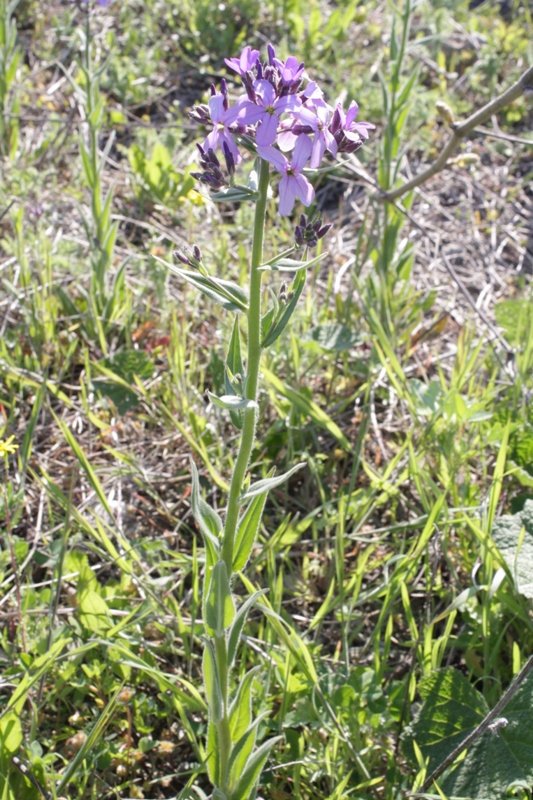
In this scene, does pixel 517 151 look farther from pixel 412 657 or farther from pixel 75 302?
pixel 412 657

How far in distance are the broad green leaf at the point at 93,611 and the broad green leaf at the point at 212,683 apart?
2.29 feet

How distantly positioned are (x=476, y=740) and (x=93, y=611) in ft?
4.17

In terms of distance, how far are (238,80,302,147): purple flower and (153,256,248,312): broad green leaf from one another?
338 mm

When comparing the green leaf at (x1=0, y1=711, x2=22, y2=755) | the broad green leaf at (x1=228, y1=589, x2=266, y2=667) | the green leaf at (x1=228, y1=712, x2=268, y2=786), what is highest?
the broad green leaf at (x1=228, y1=589, x2=266, y2=667)

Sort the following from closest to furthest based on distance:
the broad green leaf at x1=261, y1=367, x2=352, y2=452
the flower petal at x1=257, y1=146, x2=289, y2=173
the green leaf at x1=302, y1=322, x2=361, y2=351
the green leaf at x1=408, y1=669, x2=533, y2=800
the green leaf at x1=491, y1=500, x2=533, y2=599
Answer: the flower petal at x1=257, y1=146, x2=289, y2=173 < the green leaf at x1=408, y1=669, x2=533, y2=800 < the green leaf at x1=491, y1=500, x2=533, y2=599 < the broad green leaf at x1=261, y1=367, x2=352, y2=452 < the green leaf at x1=302, y1=322, x2=361, y2=351

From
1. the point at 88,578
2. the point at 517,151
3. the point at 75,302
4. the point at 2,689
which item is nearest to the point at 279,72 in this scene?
the point at 88,578

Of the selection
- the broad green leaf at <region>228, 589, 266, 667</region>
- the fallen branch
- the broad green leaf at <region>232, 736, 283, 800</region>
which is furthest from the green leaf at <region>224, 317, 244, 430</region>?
the fallen branch

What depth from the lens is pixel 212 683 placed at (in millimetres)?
1629

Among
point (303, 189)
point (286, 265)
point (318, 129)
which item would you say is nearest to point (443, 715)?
point (286, 265)

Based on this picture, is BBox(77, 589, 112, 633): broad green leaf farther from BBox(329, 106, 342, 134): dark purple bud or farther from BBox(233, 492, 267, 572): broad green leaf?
BBox(329, 106, 342, 134): dark purple bud

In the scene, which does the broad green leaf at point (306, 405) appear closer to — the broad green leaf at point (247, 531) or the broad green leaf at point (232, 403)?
the broad green leaf at point (247, 531)

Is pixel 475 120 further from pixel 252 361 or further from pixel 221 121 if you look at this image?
pixel 252 361

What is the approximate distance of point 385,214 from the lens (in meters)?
3.53

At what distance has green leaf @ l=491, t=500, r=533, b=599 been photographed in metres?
2.13
